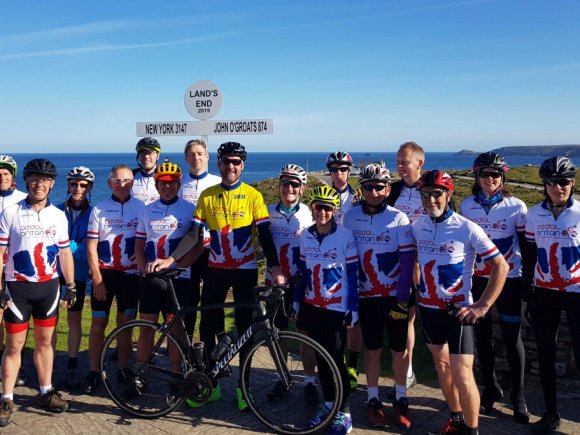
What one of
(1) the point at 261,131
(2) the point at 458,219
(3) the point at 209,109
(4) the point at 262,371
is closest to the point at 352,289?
(2) the point at 458,219

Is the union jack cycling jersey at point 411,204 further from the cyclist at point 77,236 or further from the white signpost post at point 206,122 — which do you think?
the cyclist at point 77,236

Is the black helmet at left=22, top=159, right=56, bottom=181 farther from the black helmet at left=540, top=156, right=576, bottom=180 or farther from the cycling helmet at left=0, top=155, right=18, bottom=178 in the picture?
the black helmet at left=540, top=156, right=576, bottom=180

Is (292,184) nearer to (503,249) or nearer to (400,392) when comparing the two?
(503,249)

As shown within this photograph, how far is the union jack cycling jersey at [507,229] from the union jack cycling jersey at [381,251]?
986 mm

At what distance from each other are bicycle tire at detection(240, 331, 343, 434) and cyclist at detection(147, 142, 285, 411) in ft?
1.28

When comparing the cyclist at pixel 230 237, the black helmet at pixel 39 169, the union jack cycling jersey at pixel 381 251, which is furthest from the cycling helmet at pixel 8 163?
the union jack cycling jersey at pixel 381 251

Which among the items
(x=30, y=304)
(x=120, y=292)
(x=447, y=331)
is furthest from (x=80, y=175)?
(x=447, y=331)

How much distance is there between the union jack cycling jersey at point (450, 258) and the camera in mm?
4789

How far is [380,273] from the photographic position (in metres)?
5.33

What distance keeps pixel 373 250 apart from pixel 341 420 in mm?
1804

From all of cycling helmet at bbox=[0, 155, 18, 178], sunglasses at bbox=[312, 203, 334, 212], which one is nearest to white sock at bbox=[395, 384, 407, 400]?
sunglasses at bbox=[312, 203, 334, 212]

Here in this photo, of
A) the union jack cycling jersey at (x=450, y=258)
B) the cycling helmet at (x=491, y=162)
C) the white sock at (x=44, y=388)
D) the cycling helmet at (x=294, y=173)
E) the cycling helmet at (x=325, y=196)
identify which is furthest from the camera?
the cycling helmet at (x=294, y=173)

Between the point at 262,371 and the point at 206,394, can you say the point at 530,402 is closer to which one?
the point at 262,371

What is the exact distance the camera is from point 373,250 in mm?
5367
